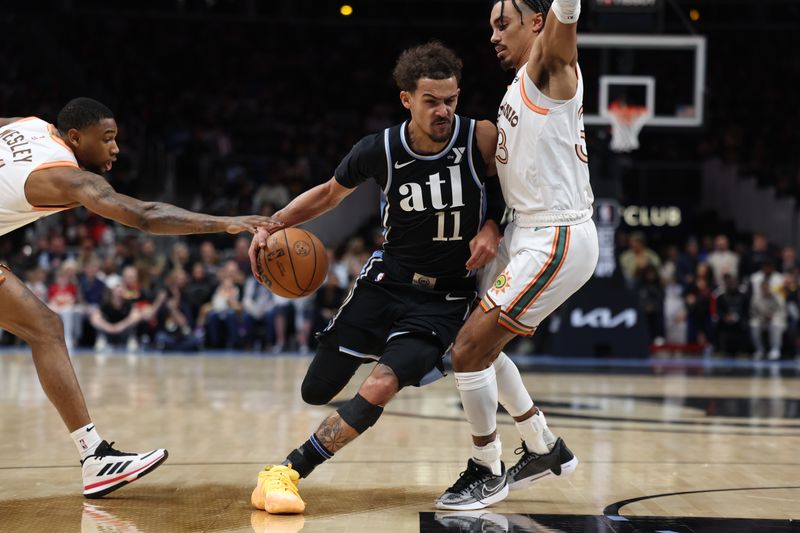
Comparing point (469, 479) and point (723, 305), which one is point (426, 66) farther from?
point (723, 305)

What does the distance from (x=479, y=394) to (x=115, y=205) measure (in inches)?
68.9

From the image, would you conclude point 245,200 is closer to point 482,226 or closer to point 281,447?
point 281,447

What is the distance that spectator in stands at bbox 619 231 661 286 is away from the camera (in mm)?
14102

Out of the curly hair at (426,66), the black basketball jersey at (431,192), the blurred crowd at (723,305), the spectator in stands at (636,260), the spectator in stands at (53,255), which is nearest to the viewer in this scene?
the curly hair at (426,66)

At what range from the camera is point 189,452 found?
547cm

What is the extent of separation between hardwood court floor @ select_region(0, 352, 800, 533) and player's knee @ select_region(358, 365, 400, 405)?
18.2 inches

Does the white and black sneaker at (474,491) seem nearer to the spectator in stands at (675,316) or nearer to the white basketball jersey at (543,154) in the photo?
the white basketball jersey at (543,154)

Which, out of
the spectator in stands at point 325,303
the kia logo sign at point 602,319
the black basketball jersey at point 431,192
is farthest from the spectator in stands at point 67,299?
the black basketball jersey at point 431,192

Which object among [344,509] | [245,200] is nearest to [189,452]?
[344,509]

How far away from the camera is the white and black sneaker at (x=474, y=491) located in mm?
4203

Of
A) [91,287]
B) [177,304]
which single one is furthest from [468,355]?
[91,287]

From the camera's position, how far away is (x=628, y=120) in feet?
40.4

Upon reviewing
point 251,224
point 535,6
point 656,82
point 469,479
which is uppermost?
point 656,82

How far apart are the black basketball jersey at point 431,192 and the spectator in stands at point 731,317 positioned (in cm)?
1039
